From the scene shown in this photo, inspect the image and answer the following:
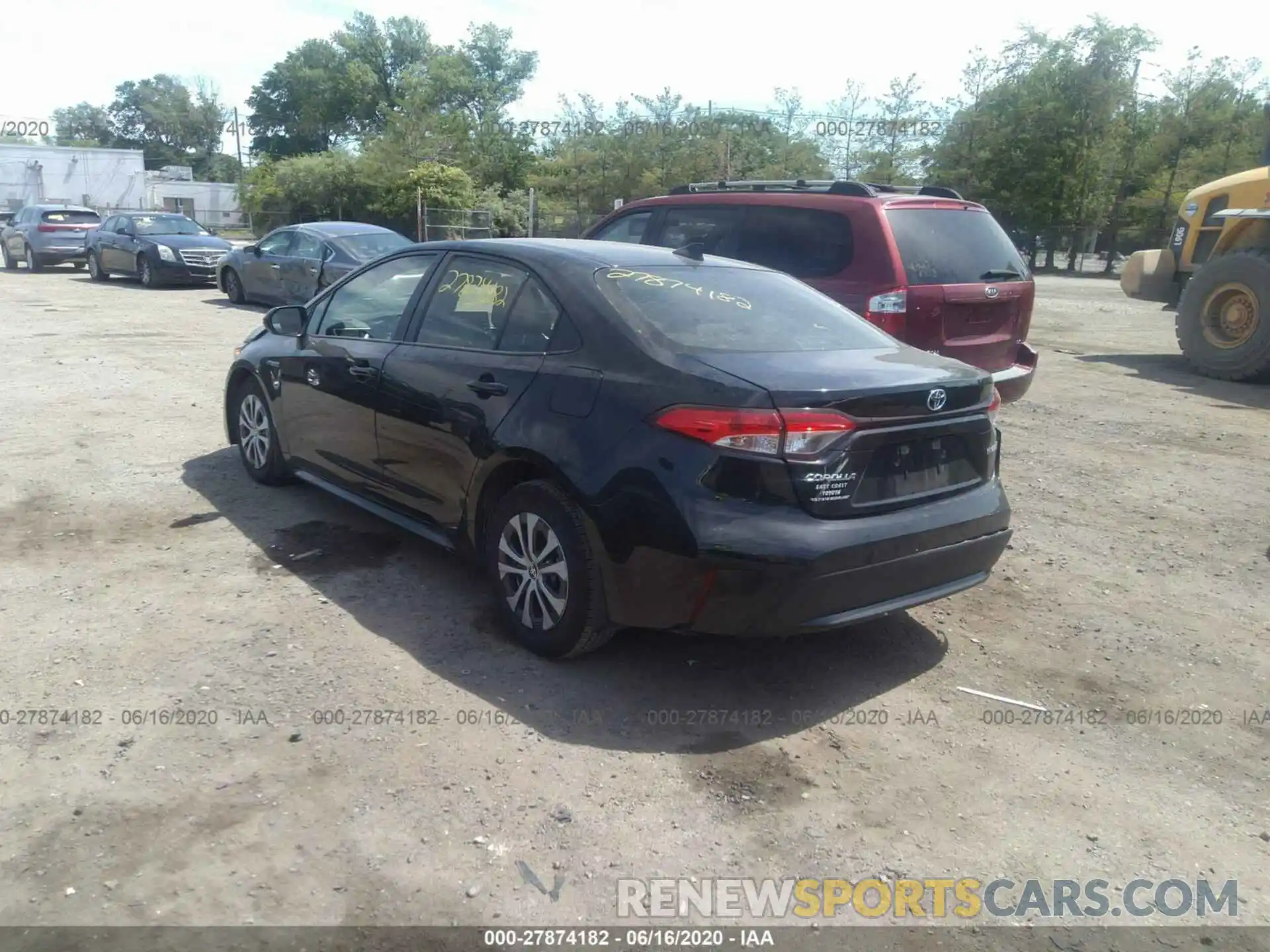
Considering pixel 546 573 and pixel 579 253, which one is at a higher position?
pixel 579 253

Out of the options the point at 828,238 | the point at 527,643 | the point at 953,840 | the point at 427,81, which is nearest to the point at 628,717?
the point at 527,643

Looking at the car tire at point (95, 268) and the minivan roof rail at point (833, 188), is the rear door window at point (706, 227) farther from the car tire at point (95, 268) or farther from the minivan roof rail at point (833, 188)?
the car tire at point (95, 268)

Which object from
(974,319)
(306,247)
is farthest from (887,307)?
(306,247)

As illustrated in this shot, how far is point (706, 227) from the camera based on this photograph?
8086mm

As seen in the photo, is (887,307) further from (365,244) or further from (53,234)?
(53,234)

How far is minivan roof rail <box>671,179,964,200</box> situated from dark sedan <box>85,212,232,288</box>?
14055mm

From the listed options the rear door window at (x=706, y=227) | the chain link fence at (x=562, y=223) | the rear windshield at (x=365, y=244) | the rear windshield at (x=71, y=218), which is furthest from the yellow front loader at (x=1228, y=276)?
the rear windshield at (x=71, y=218)

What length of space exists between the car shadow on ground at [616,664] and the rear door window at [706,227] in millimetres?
3576

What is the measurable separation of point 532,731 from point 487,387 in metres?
1.47

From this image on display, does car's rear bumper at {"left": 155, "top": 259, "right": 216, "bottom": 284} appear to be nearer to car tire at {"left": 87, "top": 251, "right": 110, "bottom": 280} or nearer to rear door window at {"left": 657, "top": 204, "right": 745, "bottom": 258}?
car tire at {"left": 87, "top": 251, "right": 110, "bottom": 280}

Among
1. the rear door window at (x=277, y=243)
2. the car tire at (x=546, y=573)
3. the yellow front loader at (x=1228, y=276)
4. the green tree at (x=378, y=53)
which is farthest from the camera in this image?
the green tree at (x=378, y=53)

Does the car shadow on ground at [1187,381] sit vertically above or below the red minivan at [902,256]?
below

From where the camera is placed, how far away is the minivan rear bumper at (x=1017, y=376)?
24.5 ft

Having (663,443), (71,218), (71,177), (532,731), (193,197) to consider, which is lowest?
(532,731)
